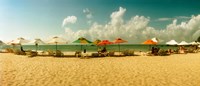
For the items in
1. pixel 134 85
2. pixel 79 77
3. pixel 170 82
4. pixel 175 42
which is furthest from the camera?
pixel 175 42

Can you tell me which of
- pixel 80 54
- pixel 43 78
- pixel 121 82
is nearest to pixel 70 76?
pixel 43 78

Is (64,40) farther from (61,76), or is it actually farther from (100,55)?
(61,76)

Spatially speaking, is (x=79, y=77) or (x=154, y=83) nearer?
(x=154, y=83)

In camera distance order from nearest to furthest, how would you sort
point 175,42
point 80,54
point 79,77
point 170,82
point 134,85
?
1. point 134,85
2. point 170,82
3. point 79,77
4. point 80,54
5. point 175,42

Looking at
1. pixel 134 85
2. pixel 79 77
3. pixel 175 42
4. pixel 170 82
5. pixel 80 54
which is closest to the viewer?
pixel 134 85

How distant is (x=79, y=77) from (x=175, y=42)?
24.3m

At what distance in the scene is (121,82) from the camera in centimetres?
1075

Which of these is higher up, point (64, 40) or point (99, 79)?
point (64, 40)

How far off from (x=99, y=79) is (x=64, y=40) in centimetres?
1516

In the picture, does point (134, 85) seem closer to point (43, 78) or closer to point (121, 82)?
point (121, 82)

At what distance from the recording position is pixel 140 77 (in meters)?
12.1

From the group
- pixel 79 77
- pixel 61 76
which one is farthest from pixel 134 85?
pixel 61 76

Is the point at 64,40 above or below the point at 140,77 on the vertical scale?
above

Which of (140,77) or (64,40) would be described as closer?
(140,77)
